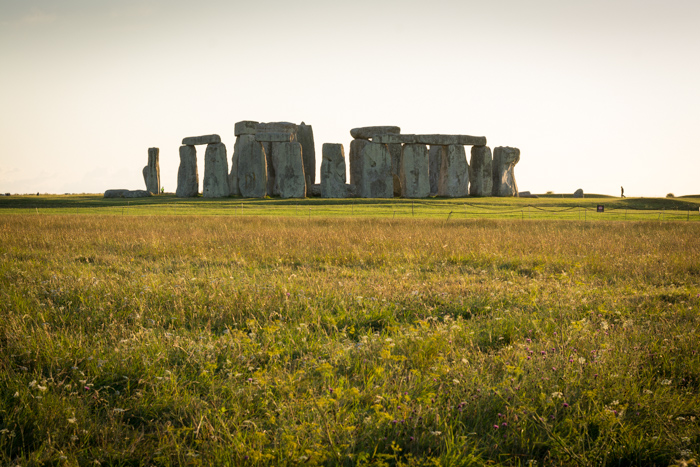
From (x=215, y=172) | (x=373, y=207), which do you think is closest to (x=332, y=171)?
(x=215, y=172)

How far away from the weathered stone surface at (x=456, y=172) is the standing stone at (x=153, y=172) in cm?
2377

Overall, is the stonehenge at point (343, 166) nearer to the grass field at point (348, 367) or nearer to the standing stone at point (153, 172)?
the standing stone at point (153, 172)

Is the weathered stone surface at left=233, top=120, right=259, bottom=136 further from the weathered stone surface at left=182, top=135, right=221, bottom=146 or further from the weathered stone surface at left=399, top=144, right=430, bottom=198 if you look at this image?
the weathered stone surface at left=399, top=144, right=430, bottom=198

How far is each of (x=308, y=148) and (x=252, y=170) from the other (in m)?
7.55

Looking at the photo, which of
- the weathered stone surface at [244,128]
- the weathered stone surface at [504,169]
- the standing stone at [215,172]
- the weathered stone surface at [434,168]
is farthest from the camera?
the weathered stone surface at [434,168]

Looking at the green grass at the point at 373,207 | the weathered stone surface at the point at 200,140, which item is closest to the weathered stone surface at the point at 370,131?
the green grass at the point at 373,207

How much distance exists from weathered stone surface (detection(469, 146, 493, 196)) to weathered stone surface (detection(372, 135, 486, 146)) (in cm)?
98

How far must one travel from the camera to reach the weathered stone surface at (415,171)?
116 ft

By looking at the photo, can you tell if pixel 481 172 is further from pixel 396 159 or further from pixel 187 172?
pixel 187 172

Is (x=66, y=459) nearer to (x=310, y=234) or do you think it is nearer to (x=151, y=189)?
(x=310, y=234)

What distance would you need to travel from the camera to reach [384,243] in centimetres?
1103

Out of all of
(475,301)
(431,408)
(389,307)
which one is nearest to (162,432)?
(431,408)

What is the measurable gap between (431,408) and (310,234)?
1007 centimetres

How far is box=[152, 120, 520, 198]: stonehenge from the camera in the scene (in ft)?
113
